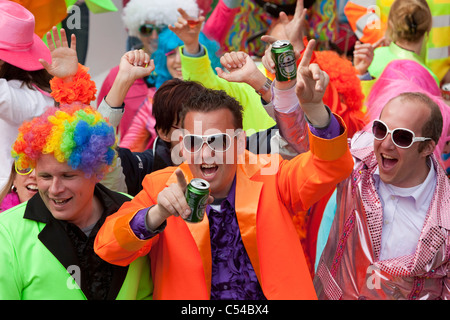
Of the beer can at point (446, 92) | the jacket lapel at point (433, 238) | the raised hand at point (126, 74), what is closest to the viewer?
the jacket lapel at point (433, 238)

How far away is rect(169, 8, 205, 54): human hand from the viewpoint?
4066 millimetres

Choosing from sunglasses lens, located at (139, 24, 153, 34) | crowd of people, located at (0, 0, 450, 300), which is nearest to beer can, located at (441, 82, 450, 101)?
crowd of people, located at (0, 0, 450, 300)

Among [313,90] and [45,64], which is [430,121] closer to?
[313,90]

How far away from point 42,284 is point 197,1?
4.00 metres

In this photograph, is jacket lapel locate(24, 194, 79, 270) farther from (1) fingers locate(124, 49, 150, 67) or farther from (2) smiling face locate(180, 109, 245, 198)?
(1) fingers locate(124, 49, 150, 67)

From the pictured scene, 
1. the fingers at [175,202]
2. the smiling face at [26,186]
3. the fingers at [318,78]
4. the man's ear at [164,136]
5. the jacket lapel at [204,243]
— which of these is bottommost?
the smiling face at [26,186]

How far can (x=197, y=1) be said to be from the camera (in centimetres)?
627

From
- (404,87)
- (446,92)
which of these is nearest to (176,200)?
(404,87)

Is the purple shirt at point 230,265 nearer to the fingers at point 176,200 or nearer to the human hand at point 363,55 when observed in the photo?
the fingers at point 176,200

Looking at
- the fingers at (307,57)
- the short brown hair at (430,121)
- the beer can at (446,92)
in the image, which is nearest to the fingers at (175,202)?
the fingers at (307,57)

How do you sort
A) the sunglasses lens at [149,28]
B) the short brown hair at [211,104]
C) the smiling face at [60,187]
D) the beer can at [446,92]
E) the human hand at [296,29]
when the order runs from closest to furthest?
the smiling face at [60,187], the short brown hair at [211,104], the human hand at [296,29], the beer can at [446,92], the sunglasses lens at [149,28]

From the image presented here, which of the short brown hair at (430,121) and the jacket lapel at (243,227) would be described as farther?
the short brown hair at (430,121)

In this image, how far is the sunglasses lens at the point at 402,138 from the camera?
133 inches

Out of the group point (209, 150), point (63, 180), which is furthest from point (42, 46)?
point (209, 150)
